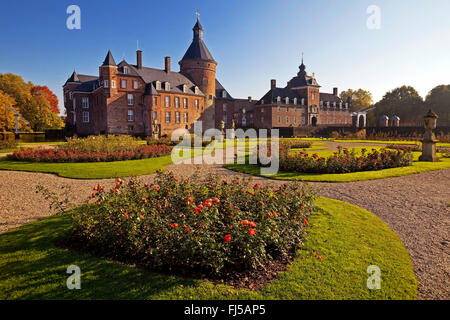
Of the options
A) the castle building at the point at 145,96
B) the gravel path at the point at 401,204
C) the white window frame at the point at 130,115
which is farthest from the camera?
the white window frame at the point at 130,115

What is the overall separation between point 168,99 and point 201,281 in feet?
139

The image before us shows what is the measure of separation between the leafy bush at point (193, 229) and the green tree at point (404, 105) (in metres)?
64.0

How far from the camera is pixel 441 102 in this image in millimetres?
54312

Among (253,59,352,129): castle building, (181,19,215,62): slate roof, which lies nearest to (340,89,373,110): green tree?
(253,59,352,129): castle building

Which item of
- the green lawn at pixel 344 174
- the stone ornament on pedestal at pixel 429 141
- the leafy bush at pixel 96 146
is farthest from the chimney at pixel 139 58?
the stone ornament on pedestal at pixel 429 141

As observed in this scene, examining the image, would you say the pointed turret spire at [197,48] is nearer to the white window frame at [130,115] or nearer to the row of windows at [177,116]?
the row of windows at [177,116]

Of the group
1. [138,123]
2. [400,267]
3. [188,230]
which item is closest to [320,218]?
[400,267]

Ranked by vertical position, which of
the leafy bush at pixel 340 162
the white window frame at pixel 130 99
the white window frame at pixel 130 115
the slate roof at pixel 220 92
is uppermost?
the slate roof at pixel 220 92

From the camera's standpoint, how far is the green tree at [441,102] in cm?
5353

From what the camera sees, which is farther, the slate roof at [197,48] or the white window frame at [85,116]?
the slate roof at [197,48]

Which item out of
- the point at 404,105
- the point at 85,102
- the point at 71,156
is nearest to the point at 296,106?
the point at 404,105
